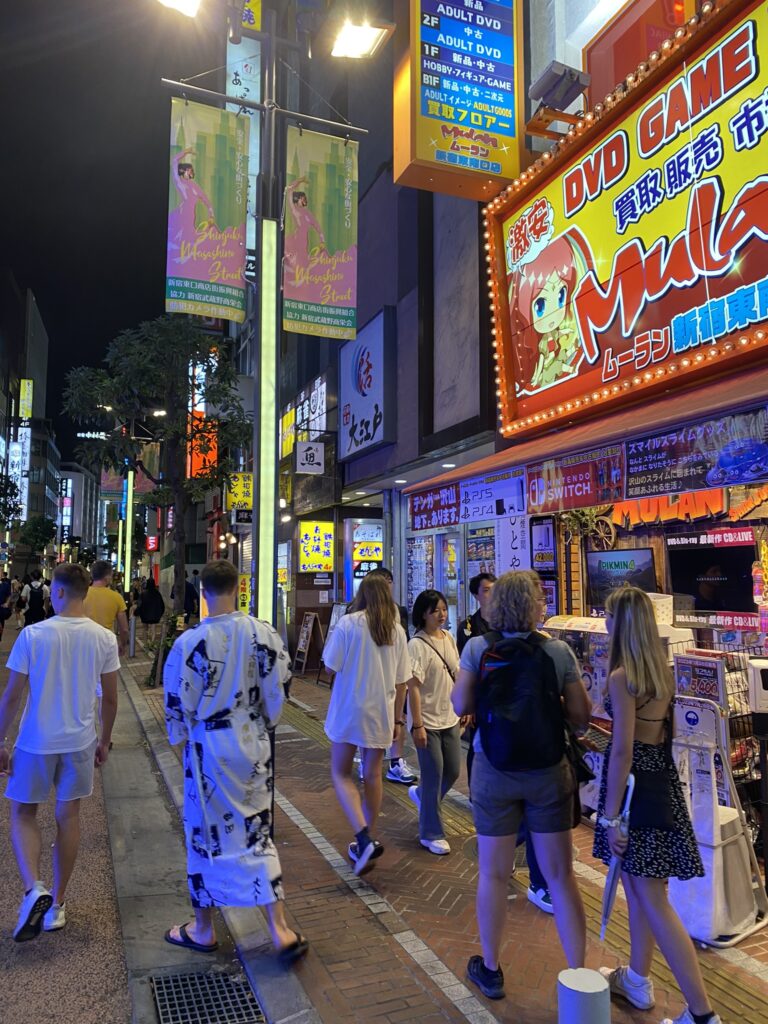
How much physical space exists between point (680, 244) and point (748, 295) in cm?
106

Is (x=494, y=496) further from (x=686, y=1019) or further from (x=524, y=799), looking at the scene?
(x=686, y=1019)

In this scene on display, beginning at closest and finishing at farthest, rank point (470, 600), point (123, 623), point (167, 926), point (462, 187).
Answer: point (167, 926)
point (123, 623)
point (462, 187)
point (470, 600)

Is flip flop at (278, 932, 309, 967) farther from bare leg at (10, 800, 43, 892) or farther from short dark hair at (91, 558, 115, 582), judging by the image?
short dark hair at (91, 558, 115, 582)

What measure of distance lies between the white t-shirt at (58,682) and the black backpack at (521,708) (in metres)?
2.20

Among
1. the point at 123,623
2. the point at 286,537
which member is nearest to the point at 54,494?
the point at 286,537

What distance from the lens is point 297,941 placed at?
12.0ft

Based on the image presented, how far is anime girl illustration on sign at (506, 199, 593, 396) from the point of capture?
27.8 feet

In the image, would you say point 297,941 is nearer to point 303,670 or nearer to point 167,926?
point 167,926

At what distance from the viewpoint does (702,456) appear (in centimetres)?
658

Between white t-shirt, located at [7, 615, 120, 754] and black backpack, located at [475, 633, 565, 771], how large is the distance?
2.20m

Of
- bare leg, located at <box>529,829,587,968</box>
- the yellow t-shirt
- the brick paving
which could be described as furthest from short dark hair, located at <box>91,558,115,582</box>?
bare leg, located at <box>529,829,587,968</box>

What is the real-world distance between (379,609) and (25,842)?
251 centimetres

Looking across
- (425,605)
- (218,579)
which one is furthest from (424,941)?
(425,605)

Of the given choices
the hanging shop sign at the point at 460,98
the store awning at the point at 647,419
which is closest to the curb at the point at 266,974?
the store awning at the point at 647,419
